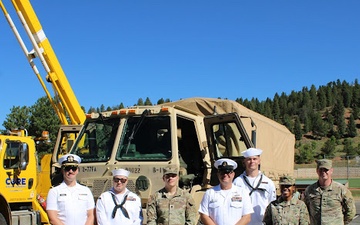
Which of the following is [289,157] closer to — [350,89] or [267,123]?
[267,123]

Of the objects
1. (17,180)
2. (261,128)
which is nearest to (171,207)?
(261,128)

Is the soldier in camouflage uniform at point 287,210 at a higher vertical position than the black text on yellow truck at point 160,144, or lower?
lower

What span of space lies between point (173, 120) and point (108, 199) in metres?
2.37

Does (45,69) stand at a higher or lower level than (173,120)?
higher

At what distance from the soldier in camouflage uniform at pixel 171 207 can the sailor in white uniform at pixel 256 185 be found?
32.0 inches

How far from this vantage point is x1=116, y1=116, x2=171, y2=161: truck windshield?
7266 mm

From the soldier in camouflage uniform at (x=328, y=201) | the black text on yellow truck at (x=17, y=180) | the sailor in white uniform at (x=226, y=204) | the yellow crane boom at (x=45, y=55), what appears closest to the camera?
the sailor in white uniform at (x=226, y=204)

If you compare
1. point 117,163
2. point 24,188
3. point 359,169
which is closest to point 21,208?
point 24,188

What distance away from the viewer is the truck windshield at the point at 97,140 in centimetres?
754

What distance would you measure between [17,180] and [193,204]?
605cm

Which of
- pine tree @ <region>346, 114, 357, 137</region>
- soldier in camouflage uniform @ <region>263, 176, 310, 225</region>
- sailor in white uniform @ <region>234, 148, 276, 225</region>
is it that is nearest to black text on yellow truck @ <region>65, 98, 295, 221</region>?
sailor in white uniform @ <region>234, 148, 276, 225</region>

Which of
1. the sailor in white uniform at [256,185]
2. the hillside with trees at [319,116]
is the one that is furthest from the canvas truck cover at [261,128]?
the hillside with trees at [319,116]

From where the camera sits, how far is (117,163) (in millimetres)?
7172

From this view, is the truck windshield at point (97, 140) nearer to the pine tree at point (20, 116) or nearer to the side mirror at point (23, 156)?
the side mirror at point (23, 156)
